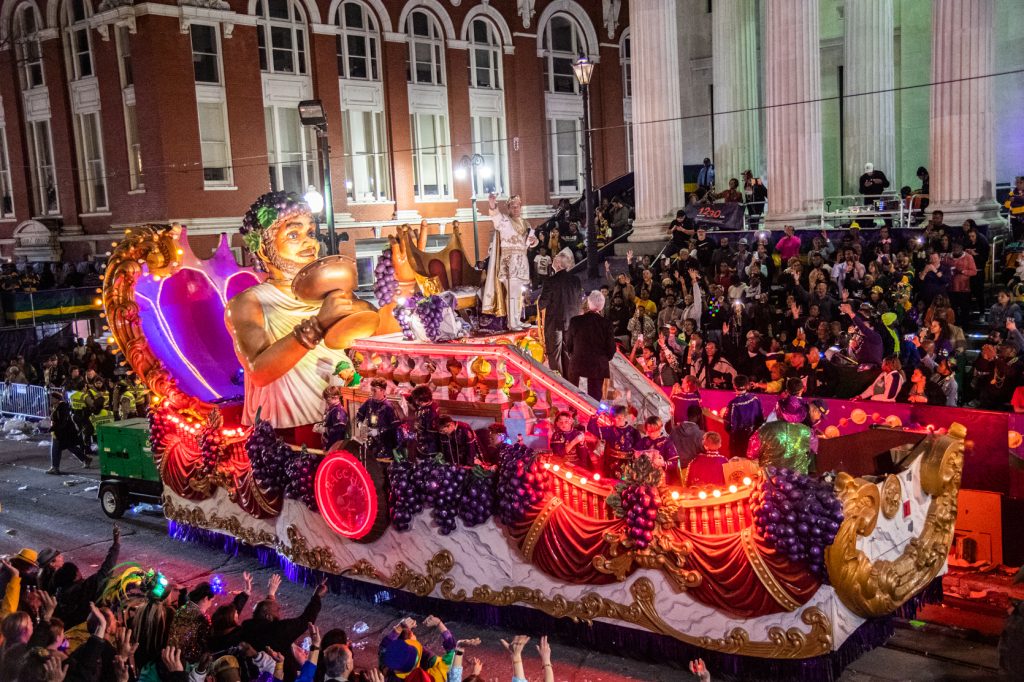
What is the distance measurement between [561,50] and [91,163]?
780 inches

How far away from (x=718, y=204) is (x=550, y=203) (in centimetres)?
2075

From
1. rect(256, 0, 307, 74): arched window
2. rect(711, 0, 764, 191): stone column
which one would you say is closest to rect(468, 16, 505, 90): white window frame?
rect(256, 0, 307, 74): arched window

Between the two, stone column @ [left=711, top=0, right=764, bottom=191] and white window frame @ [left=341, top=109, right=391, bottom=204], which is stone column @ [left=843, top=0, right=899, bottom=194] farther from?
white window frame @ [left=341, top=109, right=391, bottom=204]

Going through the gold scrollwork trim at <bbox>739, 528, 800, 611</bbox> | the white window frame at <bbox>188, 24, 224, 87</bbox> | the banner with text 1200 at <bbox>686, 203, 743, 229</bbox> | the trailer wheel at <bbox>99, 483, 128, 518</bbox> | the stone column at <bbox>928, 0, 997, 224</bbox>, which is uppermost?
the white window frame at <bbox>188, 24, 224, 87</bbox>

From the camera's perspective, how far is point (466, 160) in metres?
35.7

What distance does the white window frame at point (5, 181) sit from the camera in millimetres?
38219

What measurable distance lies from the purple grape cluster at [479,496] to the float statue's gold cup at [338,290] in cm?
244

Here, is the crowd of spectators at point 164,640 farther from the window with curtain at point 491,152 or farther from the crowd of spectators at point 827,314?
the window with curtain at point 491,152

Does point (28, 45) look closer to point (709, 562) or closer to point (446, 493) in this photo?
point (446, 493)

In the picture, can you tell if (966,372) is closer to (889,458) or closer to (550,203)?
(889,458)

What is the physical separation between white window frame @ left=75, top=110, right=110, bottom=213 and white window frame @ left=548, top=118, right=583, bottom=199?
18.0m

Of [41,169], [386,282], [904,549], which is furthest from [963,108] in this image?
[41,169]

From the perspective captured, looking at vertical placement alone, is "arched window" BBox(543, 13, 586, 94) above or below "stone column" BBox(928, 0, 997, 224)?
above

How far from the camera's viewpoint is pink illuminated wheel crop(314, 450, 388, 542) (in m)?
9.61
